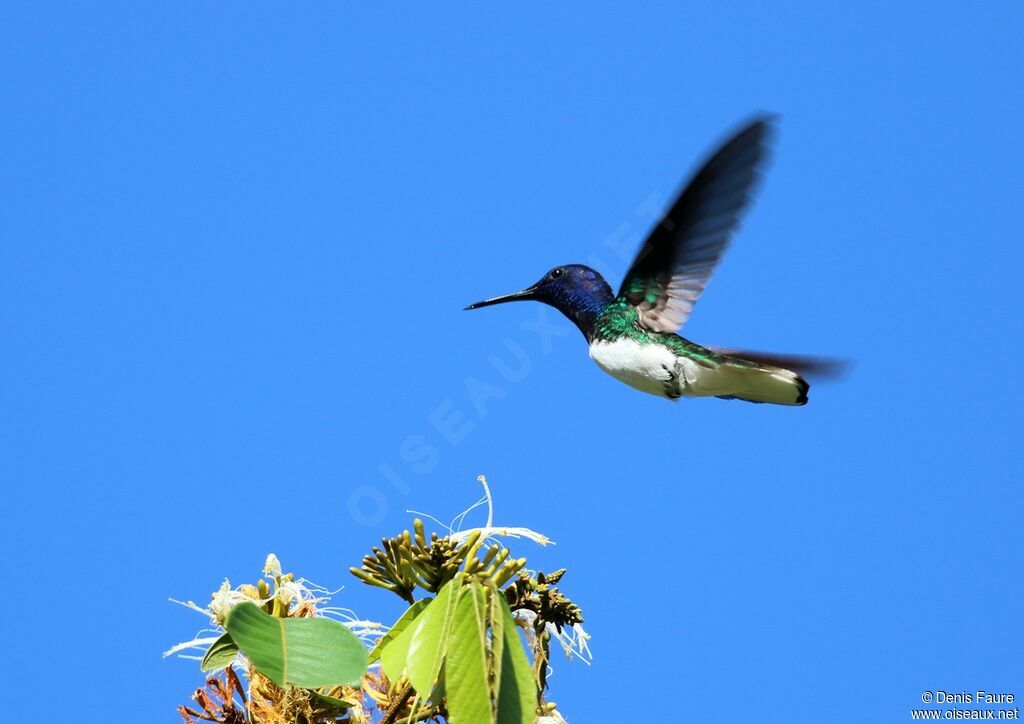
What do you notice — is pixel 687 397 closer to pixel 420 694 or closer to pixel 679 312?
pixel 679 312

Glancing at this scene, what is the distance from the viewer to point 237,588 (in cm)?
361

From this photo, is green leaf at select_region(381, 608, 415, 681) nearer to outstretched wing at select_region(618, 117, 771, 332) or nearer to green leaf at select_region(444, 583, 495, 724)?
green leaf at select_region(444, 583, 495, 724)

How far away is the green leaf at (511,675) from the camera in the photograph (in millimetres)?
2824

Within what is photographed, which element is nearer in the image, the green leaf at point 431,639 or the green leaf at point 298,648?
the green leaf at point 431,639

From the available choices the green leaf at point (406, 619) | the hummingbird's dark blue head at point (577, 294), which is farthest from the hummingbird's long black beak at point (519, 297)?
the green leaf at point (406, 619)

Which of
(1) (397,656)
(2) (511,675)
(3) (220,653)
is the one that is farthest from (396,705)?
(3) (220,653)

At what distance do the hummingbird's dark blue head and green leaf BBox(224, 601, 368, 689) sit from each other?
268 cm

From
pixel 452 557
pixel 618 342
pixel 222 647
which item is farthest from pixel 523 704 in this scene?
pixel 618 342

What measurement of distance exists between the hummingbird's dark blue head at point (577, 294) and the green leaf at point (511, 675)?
2726 mm

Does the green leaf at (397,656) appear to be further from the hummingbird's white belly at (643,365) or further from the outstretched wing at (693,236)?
the outstretched wing at (693,236)

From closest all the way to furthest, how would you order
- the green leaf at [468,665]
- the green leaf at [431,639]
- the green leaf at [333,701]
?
the green leaf at [468,665]
the green leaf at [431,639]
the green leaf at [333,701]

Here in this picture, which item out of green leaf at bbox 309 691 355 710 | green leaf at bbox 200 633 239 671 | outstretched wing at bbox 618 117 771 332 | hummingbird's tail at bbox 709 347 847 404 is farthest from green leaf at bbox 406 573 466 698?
outstretched wing at bbox 618 117 771 332

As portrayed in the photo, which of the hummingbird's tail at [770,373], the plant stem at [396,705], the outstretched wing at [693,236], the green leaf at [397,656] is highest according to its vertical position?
the outstretched wing at [693,236]

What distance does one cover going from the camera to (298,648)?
3.12m
